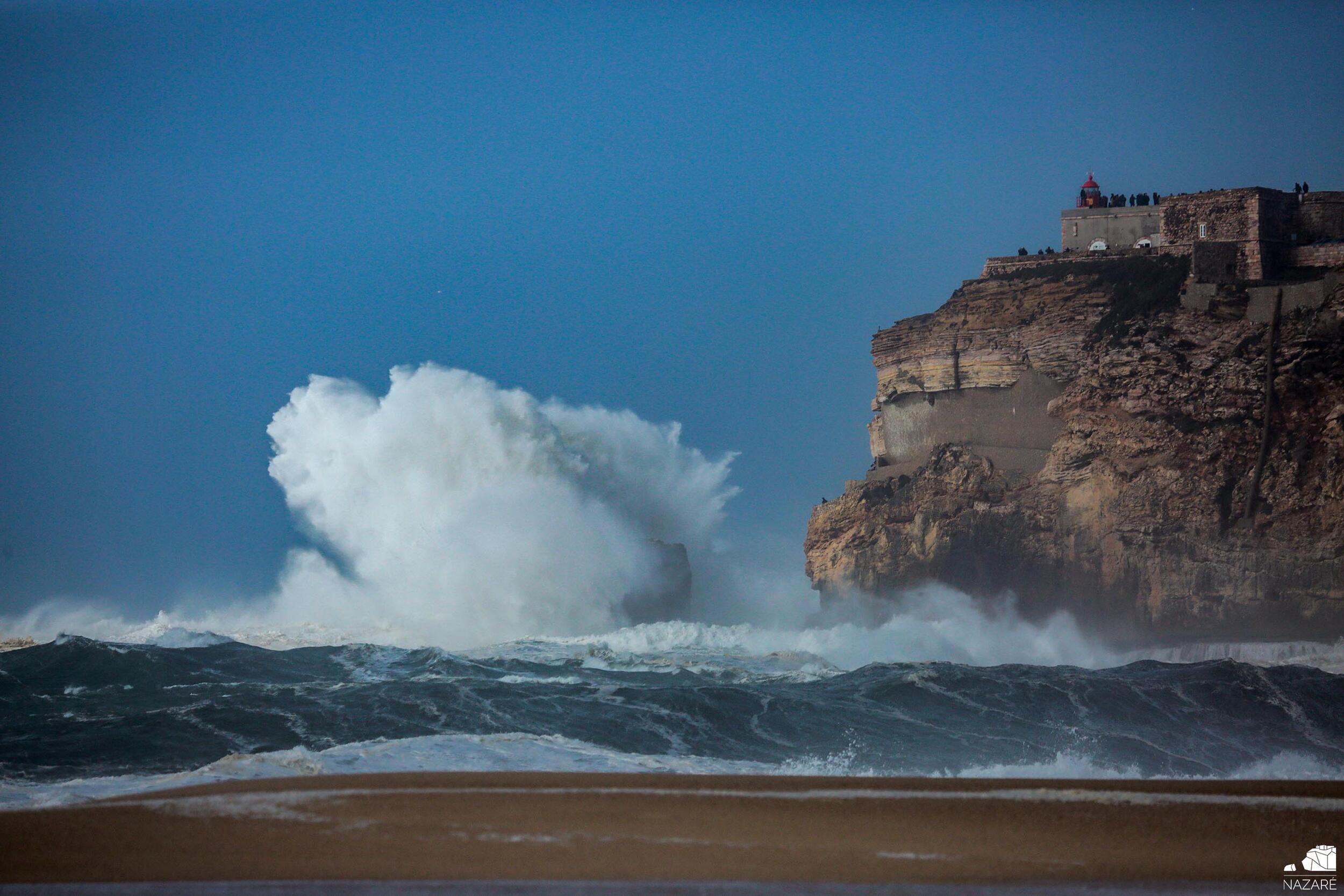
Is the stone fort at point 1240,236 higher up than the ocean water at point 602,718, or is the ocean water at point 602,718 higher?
the stone fort at point 1240,236

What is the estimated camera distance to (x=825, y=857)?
6.21 meters

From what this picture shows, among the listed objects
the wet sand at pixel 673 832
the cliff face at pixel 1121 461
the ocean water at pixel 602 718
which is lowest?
the wet sand at pixel 673 832

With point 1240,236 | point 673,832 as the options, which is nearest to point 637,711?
Result: point 673,832

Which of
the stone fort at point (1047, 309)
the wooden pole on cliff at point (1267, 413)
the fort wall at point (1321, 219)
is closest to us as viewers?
the wooden pole on cliff at point (1267, 413)

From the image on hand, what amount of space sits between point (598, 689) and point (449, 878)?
33.7ft

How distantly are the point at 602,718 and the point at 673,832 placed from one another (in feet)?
23.6

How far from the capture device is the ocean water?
424 inches

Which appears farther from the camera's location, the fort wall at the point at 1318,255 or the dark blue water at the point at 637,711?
the fort wall at the point at 1318,255

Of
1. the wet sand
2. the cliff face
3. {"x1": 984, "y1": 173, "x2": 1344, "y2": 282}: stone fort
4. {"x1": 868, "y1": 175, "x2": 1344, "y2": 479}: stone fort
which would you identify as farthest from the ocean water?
{"x1": 984, "y1": 173, "x2": 1344, "y2": 282}: stone fort

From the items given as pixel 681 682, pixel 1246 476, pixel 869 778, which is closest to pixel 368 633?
pixel 681 682

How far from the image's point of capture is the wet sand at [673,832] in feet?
19.4

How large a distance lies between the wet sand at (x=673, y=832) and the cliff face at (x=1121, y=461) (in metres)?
18.1

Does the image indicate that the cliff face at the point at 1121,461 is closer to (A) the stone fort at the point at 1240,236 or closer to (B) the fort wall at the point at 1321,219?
(A) the stone fort at the point at 1240,236

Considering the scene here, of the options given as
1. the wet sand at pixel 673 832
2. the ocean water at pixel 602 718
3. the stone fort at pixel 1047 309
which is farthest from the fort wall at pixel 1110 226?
the wet sand at pixel 673 832
